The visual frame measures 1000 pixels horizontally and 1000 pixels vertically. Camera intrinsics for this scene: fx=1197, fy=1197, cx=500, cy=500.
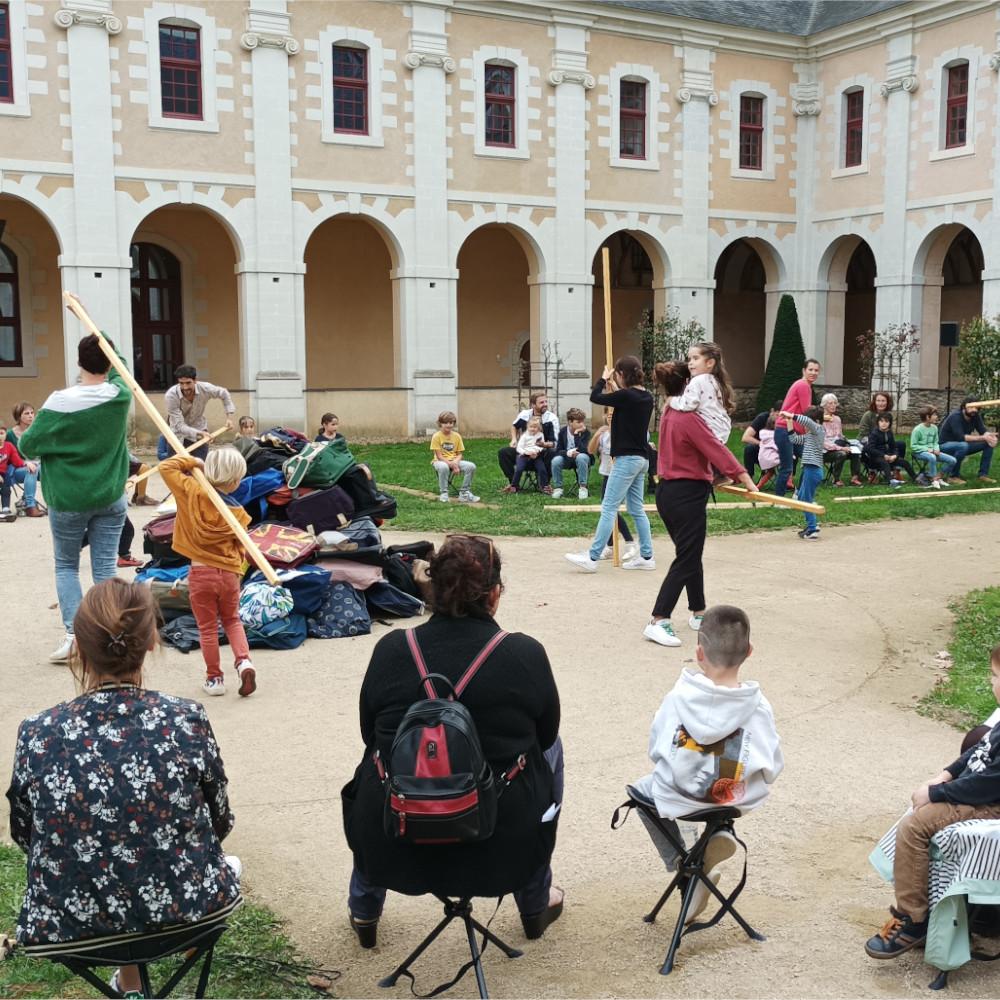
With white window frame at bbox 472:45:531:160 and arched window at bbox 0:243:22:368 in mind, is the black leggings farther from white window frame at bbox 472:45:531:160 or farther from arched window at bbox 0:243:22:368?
arched window at bbox 0:243:22:368

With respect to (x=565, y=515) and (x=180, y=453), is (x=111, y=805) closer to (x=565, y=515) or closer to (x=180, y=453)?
(x=180, y=453)

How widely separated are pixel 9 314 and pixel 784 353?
60.2 ft

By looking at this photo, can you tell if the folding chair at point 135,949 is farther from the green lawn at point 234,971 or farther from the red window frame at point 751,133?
the red window frame at point 751,133

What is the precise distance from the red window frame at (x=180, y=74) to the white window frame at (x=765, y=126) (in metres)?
13.0

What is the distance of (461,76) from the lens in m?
26.1

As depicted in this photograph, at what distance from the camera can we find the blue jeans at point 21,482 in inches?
576

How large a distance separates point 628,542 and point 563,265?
1739 cm

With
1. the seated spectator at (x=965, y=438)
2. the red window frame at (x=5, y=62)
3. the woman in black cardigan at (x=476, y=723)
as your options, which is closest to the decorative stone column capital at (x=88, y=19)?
the red window frame at (x=5, y=62)

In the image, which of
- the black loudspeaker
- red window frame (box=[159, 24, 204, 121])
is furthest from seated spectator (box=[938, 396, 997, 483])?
red window frame (box=[159, 24, 204, 121])

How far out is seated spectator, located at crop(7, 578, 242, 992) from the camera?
3215 millimetres

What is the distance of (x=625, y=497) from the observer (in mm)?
10695

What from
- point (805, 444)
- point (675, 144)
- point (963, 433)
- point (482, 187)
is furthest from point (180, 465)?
point (675, 144)

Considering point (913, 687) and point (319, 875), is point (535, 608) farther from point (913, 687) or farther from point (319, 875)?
point (319, 875)

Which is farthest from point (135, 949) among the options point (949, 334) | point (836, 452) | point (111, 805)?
point (949, 334)
